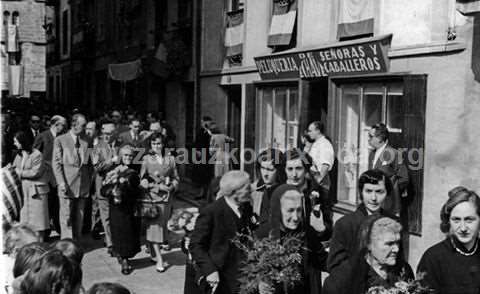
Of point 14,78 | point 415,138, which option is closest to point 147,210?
point 415,138

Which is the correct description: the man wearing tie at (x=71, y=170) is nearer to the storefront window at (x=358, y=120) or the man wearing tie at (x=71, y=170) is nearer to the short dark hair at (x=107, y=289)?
the storefront window at (x=358, y=120)

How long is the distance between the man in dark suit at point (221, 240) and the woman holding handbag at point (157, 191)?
148 inches

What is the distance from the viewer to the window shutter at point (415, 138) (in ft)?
29.5

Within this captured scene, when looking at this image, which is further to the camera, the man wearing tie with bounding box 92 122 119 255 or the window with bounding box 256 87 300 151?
the window with bounding box 256 87 300 151

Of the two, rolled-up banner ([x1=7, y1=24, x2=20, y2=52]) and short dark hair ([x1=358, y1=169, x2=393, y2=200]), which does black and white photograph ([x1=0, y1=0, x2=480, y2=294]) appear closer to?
short dark hair ([x1=358, y1=169, x2=393, y2=200])

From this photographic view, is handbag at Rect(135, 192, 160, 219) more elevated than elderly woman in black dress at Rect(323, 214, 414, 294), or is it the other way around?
elderly woman in black dress at Rect(323, 214, 414, 294)

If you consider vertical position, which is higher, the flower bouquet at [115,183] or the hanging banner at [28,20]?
the hanging banner at [28,20]

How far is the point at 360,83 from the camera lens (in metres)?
10.8

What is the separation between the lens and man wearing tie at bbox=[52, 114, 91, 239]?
9.47m

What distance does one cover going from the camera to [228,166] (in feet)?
47.2

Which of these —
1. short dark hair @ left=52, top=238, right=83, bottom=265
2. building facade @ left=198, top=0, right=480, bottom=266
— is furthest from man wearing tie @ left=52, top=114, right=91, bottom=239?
short dark hair @ left=52, top=238, right=83, bottom=265

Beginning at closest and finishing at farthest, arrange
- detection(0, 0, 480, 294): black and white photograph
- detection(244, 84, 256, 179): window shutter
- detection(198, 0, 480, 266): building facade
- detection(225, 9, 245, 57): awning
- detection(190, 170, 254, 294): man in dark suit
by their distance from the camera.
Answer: detection(0, 0, 480, 294): black and white photograph
detection(190, 170, 254, 294): man in dark suit
detection(198, 0, 480, 266): building facade
detection(244, 84, 256, 179): window shutter
detection(225, 9, 245, 57): awning

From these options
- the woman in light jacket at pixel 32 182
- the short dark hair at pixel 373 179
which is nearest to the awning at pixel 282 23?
the woman in light jacket at pixel 32 182

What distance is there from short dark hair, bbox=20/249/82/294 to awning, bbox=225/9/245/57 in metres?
12.2
